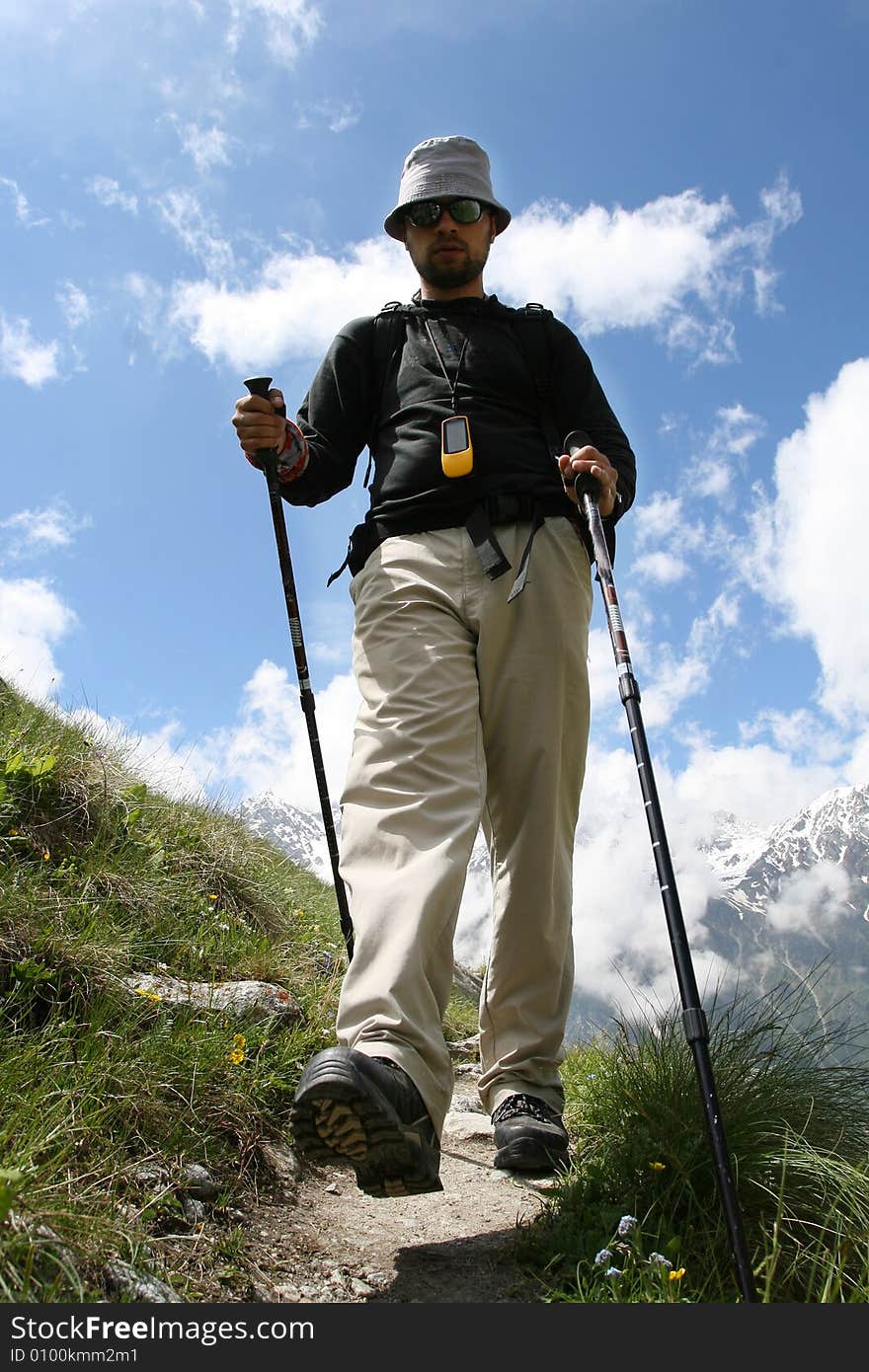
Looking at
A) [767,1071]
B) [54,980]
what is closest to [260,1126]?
[54,980]

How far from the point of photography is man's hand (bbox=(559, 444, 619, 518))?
3.55 m

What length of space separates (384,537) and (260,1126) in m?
2.29

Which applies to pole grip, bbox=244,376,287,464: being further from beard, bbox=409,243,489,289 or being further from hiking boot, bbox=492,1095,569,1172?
hiking boot, bbox=492,1095,569,1172

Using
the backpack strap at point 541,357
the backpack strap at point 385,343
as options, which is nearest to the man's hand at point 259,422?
the backpack strap at point 385,343

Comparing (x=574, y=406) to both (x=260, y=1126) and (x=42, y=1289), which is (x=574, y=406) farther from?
(x=42, y=1289)

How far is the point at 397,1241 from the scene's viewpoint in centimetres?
312

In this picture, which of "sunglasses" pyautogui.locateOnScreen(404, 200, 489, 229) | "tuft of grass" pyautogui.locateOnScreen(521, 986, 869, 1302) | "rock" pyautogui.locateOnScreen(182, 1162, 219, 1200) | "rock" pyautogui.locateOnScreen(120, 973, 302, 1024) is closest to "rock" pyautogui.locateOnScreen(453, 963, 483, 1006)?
"rock" pyautogui.locateOnScreen(120, 973, 302, 1024)

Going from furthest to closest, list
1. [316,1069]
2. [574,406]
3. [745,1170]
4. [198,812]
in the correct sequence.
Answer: [198,812] < [574,406] < [745,1170] < [316,1069]

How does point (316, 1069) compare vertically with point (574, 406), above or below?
below

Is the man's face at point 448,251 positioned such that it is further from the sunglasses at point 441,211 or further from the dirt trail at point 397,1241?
the dirt trail at point 397,1241

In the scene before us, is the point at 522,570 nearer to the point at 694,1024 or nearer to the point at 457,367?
the point at 457,367

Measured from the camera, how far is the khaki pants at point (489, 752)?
122 inches

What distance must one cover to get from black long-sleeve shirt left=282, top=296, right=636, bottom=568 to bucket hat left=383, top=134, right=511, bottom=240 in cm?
44

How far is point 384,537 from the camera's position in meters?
3.77
